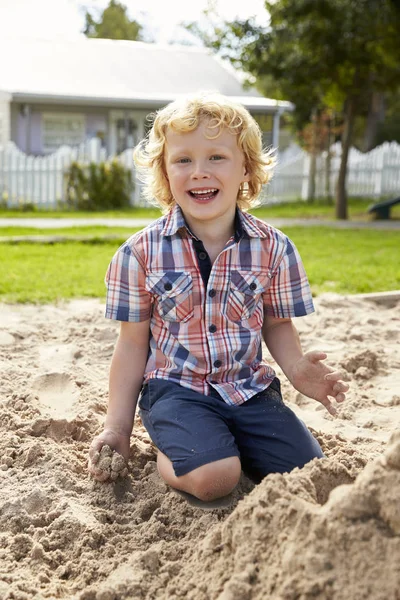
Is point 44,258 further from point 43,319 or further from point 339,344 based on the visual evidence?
point 339,344

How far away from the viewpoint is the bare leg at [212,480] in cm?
227

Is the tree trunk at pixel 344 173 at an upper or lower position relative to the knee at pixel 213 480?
upper

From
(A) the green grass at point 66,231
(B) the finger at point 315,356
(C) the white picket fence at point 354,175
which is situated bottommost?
(B) the finger at point 315,356

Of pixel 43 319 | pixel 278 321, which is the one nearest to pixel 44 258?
pixel 43 319

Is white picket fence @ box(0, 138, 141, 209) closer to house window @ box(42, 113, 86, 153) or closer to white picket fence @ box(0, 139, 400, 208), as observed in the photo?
white picket fence @ box(0, 139, 400, 208)

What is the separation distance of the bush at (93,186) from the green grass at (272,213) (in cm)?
48

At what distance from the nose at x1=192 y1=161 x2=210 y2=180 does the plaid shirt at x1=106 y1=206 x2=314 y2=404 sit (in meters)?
0.18

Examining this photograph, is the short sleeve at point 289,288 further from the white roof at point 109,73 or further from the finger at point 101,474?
the white roof at point 109,73

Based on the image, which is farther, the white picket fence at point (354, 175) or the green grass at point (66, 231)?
the white picket fence at point (354, 175)

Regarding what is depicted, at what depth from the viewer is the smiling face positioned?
2.60 metres

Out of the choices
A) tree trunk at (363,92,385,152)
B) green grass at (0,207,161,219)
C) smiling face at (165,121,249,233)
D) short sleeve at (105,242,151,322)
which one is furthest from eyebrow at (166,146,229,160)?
tree trunk at (363,92,385,152)

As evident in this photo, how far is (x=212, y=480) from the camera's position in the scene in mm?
2268

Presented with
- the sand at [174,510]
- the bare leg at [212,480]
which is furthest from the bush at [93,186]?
the bare leg at [212,480]

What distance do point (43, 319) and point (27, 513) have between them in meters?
2.36
